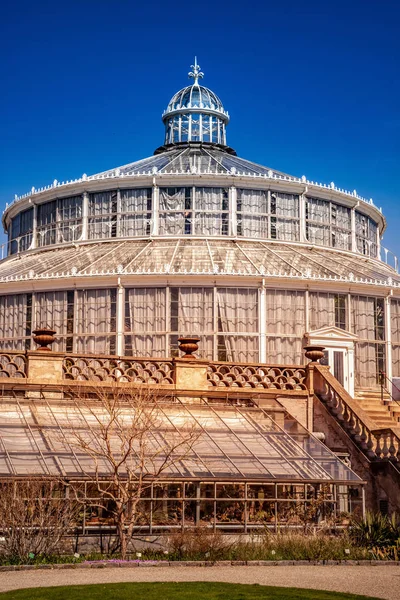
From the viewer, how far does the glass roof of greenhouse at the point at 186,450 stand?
22.4m

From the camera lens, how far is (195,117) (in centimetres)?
5181

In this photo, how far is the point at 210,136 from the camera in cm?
5159

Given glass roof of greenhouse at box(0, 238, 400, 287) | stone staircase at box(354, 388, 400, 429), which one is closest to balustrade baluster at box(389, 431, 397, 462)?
stone staircase at box(354, 388, 400, 429)

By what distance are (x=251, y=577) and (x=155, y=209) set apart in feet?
89.9

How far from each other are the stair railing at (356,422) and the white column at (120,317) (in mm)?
9524

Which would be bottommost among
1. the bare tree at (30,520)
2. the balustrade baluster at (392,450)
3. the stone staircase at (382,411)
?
the bare tree at (30,520)

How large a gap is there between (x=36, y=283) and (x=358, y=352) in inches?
505

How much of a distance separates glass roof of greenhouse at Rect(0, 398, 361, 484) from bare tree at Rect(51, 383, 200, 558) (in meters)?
0.05

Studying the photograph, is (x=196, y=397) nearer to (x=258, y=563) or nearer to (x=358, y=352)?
(x=258, y=563)

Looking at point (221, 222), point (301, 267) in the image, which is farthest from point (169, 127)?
point (301, 267)

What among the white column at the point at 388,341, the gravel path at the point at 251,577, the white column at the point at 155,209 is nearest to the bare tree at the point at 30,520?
the gravel path at the point at 251,577

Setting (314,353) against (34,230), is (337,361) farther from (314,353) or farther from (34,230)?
(34,230)

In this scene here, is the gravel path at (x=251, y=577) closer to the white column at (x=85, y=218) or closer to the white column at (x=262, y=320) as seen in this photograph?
the white column at (x=262, y=320)

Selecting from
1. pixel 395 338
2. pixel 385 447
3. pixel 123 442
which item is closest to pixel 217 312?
pixel 395 338
